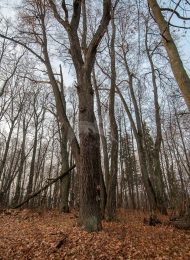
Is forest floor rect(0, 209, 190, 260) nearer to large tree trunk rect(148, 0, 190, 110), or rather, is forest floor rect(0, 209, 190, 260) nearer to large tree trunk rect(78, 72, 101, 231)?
large tree trunk rect(78, 72, 101, 231)

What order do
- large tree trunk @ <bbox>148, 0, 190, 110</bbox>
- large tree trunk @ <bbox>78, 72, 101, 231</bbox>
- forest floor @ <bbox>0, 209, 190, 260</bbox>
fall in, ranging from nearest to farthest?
large tree trunk @ <bbox>148, 0, 190, 110</bbox>
forest floor @ <bbox>0, 209, 190, 260</bbox>
large tree trunk @ <bbox>78, 72, 101, 231</bbox>

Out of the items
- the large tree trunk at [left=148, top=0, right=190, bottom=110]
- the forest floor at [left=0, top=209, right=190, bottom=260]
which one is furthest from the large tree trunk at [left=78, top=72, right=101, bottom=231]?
the large tree trunk at [left=148, top=0, right=190, bottom=110]

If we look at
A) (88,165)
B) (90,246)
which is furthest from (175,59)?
(90,246)

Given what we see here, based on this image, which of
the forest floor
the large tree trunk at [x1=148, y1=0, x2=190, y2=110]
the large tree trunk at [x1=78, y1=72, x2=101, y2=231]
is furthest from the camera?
the large tree trunk at [x1=78, y1=72, x2=101, y2=231]

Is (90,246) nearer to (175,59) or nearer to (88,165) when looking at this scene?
(88,165)

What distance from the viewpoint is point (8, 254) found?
472 centimetres

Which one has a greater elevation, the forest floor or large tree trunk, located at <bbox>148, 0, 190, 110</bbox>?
large tree trunk, located at <bbox>148, 0, 190, 110</bbox>

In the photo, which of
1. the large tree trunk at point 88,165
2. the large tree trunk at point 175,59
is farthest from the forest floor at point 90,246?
the large tree trunk at point 175,59

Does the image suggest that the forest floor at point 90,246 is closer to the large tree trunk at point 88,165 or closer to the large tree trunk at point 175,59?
the large tree trunk at point 88,165

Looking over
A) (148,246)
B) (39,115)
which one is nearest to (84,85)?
(148,246)

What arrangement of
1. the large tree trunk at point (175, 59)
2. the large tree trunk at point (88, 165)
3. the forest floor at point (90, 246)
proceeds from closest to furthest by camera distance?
the large tree trunk at point (175, 59), the forest floor at point (90, 246), the large tree trunk at point (88, 165)

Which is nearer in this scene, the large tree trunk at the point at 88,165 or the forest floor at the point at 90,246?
the forest floor at the point at 90,246

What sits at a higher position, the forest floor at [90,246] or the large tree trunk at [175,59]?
the large tree trunk at [175,59]

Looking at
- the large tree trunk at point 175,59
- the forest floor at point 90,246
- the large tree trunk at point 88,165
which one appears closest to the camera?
the large tree trunk at point 175,59
